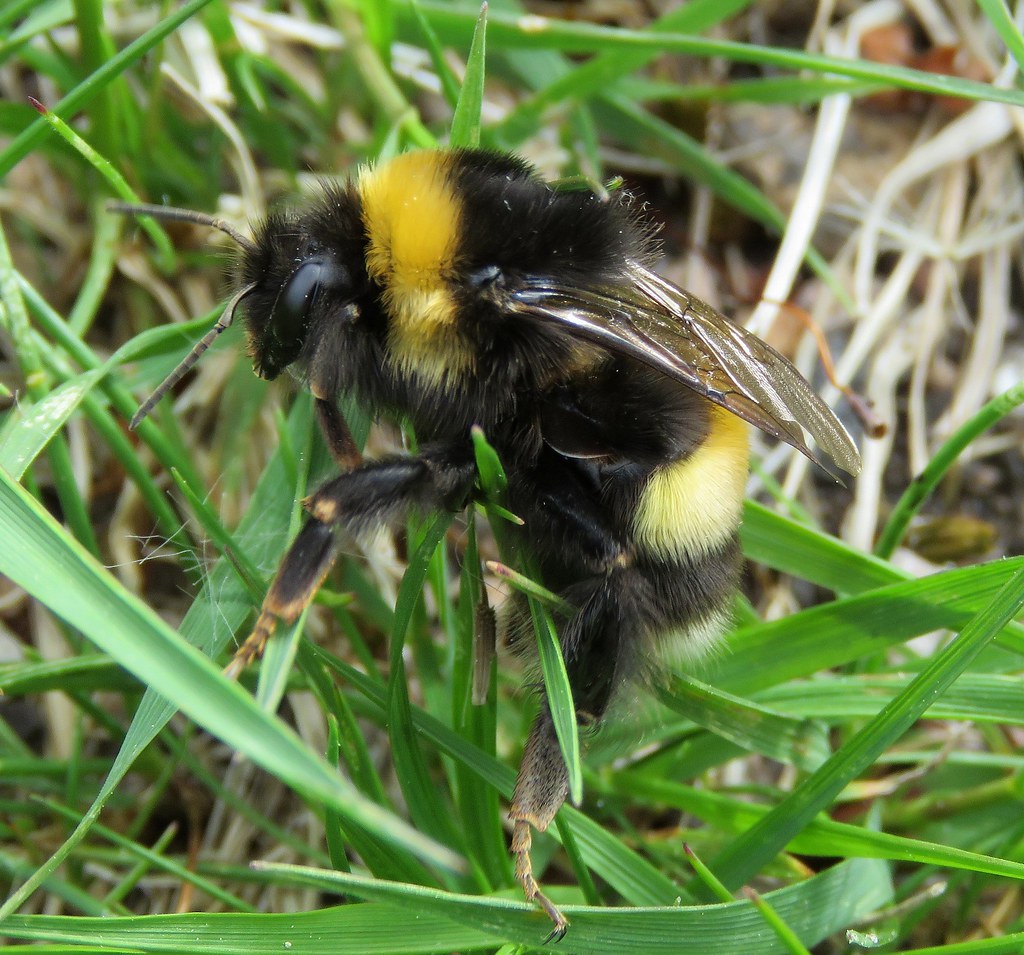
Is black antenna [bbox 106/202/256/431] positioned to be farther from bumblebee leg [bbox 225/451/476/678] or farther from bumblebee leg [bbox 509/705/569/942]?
bumblebee leg [bbox 509/705/569/942]

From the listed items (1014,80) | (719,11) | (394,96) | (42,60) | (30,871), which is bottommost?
(30,871)

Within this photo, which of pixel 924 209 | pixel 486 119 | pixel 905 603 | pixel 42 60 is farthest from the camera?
pixel 924 209

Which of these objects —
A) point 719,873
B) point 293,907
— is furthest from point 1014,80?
point 293,907

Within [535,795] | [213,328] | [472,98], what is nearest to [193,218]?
[213,328]

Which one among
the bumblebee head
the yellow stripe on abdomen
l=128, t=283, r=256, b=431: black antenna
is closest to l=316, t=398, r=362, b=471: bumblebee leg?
the bumblebee head

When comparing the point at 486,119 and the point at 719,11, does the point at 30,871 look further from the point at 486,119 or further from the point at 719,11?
the point at 719,11

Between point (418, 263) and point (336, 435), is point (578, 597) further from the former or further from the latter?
point (418, 263)
